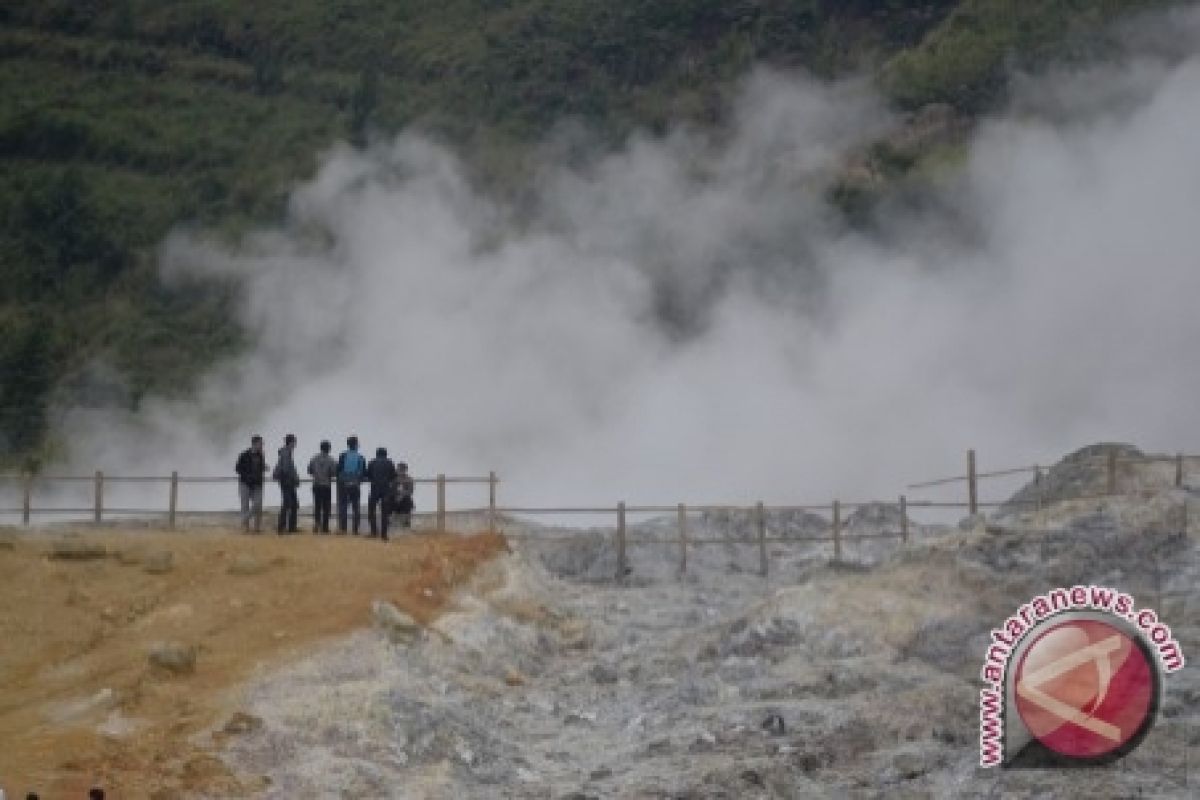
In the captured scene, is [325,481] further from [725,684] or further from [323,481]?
[725,684]

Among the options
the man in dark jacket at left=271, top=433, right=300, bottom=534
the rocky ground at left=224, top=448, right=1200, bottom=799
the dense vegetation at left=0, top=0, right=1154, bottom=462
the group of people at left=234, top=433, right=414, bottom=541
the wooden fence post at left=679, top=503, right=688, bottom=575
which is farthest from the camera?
the dense vegetation at left=0, top=0, right=1154, bottom=462

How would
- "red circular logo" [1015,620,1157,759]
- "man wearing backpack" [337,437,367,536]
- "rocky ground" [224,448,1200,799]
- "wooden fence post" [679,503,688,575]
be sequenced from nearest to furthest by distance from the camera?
"red circular logo" [1015,620,1157,759] < "rocky ground" [224,448,1200,799] < "man wearing backpack" [337,437,367,536] < "wooden fence post" [679,503,688,575]

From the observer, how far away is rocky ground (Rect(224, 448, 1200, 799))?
663 inches

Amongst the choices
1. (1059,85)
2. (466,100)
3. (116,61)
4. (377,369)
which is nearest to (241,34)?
(116,61)

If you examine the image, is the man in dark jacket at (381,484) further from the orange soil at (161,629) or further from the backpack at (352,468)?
the orange soil at (161,629)

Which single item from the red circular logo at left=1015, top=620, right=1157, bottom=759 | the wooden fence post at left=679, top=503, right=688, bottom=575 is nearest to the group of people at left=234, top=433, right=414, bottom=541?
the wooden fence post at left=679, top=503, right=688, bottom=575

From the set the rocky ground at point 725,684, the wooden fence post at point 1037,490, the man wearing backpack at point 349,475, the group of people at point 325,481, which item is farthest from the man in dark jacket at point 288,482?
the wooden fence post at point 1037,490

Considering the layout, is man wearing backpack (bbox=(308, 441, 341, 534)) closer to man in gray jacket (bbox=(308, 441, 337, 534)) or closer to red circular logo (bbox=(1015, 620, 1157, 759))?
man in gray jacket (bbox=(308, 441, 337, 534))

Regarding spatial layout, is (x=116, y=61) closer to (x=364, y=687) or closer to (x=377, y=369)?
(x=377, y=369)

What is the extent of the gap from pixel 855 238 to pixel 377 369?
22711 millimetres

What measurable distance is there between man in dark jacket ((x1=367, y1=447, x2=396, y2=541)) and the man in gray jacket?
28.5 inches

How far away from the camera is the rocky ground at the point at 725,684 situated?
1684 cm

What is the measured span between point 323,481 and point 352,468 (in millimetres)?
670

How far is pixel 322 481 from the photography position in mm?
27281
